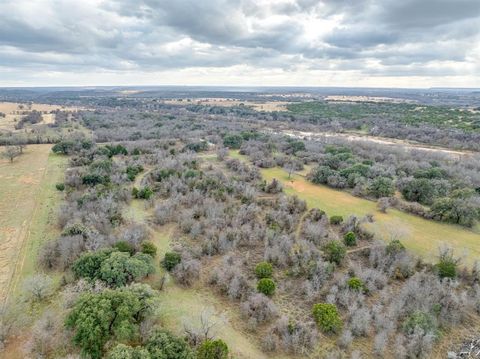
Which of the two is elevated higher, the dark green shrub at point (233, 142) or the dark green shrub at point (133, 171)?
Result: the dark green shrub at point (233, 142)

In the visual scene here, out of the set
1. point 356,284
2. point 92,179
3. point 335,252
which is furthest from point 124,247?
point 92,179

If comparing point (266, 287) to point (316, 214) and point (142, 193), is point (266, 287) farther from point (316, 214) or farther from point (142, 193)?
point (142, 193)

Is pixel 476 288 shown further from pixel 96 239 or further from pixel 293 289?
pixel 96 239

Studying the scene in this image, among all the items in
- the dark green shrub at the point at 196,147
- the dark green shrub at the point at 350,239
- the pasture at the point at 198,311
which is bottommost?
the pasture at the point at 198,311

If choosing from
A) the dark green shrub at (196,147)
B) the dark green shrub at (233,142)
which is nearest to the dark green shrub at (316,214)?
the dark green shrub at (196,147)

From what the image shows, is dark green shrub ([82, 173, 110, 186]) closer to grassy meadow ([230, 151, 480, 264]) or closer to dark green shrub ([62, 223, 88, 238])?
dark green shrub ([62, 223, 88, 238])

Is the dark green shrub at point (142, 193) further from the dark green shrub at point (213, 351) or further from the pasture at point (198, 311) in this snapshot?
the dark green shrub at point (213, 351)

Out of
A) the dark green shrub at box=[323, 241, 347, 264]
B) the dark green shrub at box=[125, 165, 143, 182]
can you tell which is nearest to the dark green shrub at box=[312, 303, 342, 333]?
the dark green shrub at box=[323, 241, 347, 264]
